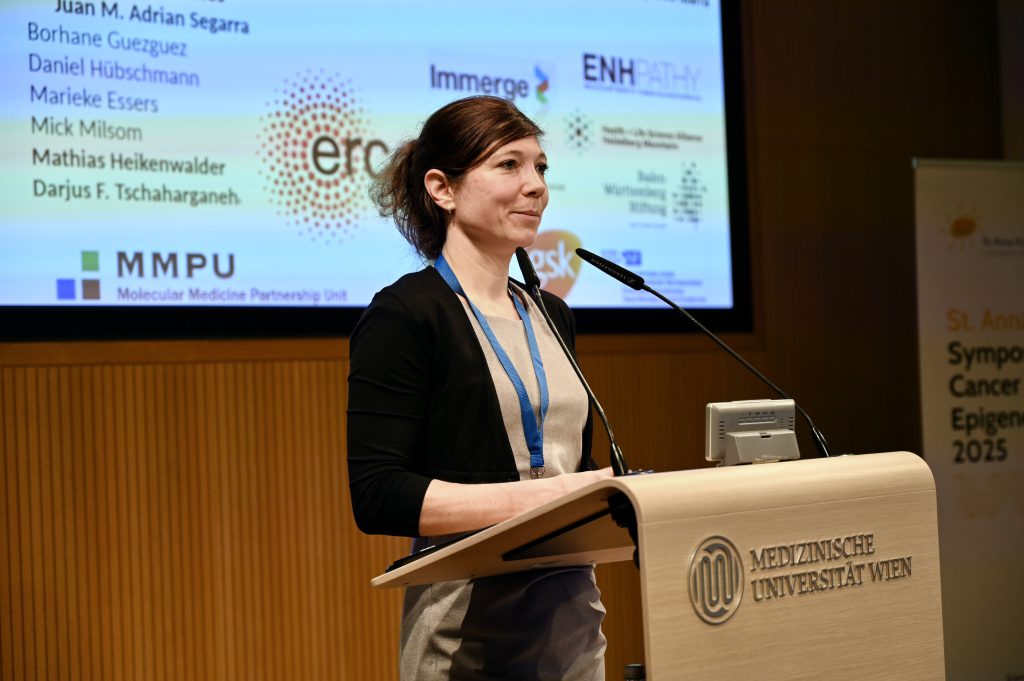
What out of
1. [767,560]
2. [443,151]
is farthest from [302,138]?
[767,560]

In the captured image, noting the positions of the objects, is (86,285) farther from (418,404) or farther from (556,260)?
(418,404)

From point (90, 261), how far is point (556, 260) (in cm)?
152

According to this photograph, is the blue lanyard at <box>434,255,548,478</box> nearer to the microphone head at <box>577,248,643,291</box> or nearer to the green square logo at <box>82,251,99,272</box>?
the microphone head at <box>577,248,643,291</box>

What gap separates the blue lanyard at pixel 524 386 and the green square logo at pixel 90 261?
1.66m

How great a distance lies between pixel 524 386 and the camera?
61.9 inches

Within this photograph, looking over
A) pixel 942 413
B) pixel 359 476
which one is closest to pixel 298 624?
pixel 359 476

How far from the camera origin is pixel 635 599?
13.4 ft

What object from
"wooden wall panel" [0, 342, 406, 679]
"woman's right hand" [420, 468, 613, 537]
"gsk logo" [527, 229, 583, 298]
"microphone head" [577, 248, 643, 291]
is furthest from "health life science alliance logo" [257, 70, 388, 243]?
"woman's right hand" [420, 468, 613, 537]

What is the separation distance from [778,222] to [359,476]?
11.1 ft

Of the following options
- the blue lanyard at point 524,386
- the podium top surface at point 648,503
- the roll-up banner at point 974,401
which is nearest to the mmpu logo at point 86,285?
the blue lanyard at point 524,386

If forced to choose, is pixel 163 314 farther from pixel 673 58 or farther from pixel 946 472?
pixel 946 472

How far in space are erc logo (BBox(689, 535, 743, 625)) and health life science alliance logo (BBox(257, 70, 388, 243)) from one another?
7.71ft

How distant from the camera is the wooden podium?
113 centimetres

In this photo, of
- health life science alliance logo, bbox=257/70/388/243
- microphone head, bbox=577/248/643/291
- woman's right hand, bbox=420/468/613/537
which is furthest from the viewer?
health life science alliance logo, bbox=257/70/388/243
